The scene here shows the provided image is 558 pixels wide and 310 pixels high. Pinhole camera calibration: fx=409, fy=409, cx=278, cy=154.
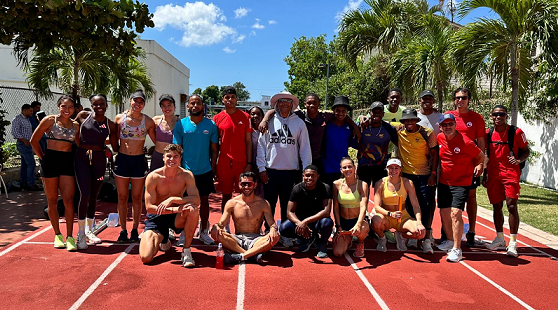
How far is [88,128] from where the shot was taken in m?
5.27

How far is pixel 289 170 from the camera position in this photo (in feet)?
17.8

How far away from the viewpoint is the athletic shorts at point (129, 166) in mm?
5344

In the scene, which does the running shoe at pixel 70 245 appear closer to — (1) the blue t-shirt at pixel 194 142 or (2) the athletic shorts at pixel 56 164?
(2) the athletic shorts at pixel 56 164

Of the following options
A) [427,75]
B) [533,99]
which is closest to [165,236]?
[427,75]

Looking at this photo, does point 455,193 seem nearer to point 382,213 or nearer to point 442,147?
point 442,147

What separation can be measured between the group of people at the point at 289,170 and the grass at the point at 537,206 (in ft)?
6.59

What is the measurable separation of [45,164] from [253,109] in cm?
300

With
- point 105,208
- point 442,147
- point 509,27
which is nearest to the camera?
point 442,147

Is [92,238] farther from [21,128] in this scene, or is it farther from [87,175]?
[21,128]

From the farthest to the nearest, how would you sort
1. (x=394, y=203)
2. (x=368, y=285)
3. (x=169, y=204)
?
(x=394, y=203) → (x=169, y=204) → (x=368, y=285)

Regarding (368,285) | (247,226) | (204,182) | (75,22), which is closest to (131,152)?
(204,182)

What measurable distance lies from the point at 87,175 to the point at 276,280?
283cm

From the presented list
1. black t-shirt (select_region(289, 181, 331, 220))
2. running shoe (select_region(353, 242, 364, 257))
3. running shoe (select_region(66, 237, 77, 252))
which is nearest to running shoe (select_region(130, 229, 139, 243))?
running shoe (select_region(66, 237, 77, 252))

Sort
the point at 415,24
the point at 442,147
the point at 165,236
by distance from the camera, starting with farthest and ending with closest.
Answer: the point at 415,24 < the point at 442,147 < the point at 165,236
